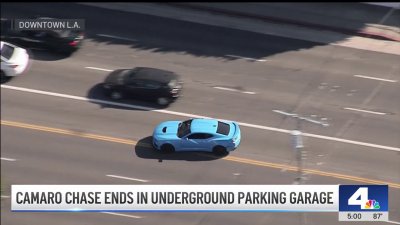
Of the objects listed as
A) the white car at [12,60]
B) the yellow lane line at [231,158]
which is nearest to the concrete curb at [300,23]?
the white car at [12,60]

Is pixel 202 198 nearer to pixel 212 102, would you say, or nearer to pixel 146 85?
pixel 212 102

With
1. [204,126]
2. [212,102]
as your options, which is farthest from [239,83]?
[204,126]

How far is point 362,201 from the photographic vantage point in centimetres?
2611

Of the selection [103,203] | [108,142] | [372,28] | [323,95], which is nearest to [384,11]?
[372,28]

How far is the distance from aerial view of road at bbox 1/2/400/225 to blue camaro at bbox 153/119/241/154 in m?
0.43

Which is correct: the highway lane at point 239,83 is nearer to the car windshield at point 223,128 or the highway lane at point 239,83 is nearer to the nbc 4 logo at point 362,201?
the car windshield at point 223,128

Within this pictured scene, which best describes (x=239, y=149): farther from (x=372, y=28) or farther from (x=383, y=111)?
(x=372, y=28)

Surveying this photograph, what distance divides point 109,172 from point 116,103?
5215 mm

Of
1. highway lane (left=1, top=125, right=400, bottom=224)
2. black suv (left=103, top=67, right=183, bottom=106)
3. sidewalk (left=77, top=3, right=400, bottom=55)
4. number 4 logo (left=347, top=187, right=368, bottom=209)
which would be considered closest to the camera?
number 4 logo (left=347, top=187, right=368, bottom=209)

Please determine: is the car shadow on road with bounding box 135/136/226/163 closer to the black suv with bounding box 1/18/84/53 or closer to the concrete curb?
the black suv with bounding box 1/18/84/53

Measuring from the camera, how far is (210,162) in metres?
30.5

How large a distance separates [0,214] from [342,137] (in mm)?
13943

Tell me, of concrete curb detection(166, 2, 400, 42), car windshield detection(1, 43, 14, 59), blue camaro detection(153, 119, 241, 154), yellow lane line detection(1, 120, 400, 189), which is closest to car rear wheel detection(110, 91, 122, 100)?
yellow lane line detection(1, 120, 400, 189)

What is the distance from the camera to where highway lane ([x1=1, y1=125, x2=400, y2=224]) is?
27.5 metres
